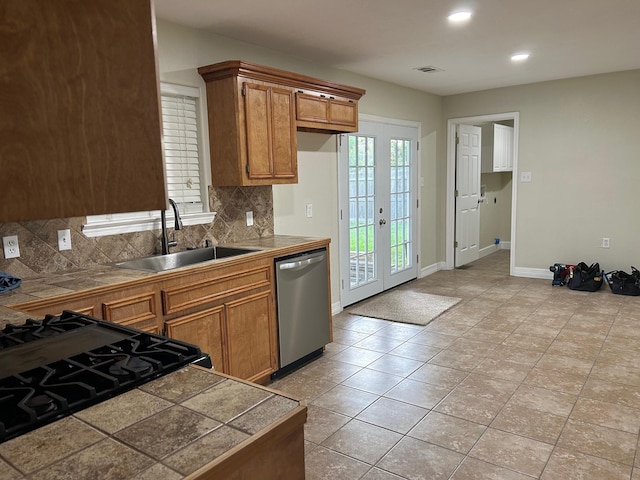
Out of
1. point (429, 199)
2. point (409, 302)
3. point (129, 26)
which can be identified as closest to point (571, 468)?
point (129, 26)

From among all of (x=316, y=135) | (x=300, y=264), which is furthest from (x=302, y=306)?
(x=316, y=135)

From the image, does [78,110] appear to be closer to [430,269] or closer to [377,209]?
[377,209]

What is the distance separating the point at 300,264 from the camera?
337 centimetres

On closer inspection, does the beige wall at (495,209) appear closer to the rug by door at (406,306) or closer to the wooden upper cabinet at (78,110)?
the rug by door at (406,306)

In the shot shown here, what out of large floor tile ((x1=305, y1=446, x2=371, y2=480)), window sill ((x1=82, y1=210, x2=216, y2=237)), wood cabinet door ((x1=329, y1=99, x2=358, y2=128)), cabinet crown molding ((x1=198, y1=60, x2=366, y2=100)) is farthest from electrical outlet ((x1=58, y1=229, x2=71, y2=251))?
wood cabinet door ((x1=329, y1=99, x2=358, y2=128))

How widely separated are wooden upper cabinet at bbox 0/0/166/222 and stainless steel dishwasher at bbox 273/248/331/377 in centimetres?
238

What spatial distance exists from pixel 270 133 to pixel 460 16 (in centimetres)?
158

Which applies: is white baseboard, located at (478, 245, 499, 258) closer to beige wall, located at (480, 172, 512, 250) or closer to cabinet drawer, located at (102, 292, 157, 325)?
beige wall, located at (480, 172, 512, 250)

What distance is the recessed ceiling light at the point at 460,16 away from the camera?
3188 mm

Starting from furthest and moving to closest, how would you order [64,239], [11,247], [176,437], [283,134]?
1. [283,134]
2. [64,239]
3. [11,247]
4. [176,437]

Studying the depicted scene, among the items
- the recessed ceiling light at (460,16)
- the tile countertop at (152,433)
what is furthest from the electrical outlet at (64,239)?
the recessed ceiling light at (460,16)

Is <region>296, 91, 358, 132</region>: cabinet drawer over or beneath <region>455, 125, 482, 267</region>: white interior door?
over

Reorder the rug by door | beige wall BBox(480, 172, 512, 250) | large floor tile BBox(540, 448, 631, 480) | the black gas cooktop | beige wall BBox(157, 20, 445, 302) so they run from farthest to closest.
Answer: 1. beige wall BBox(480, 172, 512, 250)
2. the rug by door
3. beige wall BBox(157, 20, 445, 302)
4. large floor tile BBox(540, 448, 631, 480)
5. the black gas cooktop

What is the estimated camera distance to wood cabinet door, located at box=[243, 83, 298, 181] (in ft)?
11.0
